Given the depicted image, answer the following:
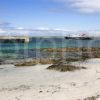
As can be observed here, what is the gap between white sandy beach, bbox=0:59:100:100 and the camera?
15836 millimetres

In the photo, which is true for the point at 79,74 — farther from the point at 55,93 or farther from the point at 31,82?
the point at 55,93

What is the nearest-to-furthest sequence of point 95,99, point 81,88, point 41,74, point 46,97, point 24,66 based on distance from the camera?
point 95,99
point 46,97
point 81,88
point 41,74
point 24,66

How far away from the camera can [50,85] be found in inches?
737

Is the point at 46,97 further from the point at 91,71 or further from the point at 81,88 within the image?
the point at 91,71

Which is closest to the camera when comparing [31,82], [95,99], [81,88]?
[95,99]

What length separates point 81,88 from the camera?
699 inches

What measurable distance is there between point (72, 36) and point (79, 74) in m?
141

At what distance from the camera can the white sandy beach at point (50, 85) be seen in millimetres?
15836

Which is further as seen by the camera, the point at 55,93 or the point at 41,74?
the point at 41,74

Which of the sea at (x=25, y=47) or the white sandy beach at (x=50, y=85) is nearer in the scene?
the white sandy beach at (x=50, y=85)

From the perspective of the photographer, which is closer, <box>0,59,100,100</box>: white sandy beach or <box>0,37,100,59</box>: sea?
<box>0,59,100,100</box>: white sandy beach

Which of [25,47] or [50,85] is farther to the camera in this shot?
[25,47]

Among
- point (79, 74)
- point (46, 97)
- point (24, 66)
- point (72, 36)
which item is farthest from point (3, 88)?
point (72, 36)

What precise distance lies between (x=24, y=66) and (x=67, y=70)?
19.1 feet
